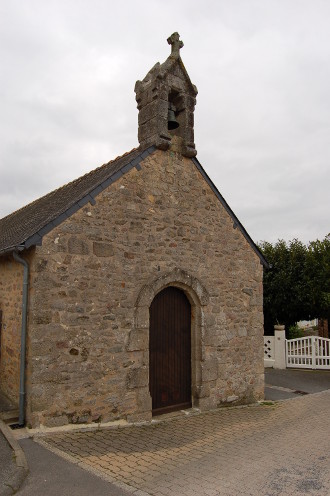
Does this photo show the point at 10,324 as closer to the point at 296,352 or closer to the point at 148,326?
the point at 148,326

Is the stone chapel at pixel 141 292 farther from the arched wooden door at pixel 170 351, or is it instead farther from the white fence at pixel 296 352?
the white fence at pixel 296 352

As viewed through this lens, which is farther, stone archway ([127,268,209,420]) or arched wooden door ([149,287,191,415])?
arched wooden door ([149,287,191,415])

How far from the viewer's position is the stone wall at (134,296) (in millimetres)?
A: 6656

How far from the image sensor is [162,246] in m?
8.34

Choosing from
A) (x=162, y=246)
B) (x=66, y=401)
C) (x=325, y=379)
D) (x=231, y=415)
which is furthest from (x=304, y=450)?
(x=325, y=379)

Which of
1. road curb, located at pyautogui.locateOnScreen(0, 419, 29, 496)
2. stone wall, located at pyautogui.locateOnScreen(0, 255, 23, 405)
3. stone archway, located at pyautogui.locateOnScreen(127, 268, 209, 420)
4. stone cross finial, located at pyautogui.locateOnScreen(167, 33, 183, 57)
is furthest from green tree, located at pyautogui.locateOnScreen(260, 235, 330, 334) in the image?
road curb, located at pyautogui.locateOnScreen(0, 419, 29, 496)

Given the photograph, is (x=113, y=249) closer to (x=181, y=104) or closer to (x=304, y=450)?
(x=181, y=104)

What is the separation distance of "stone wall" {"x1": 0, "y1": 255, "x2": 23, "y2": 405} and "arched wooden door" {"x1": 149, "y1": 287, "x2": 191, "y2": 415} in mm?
2542

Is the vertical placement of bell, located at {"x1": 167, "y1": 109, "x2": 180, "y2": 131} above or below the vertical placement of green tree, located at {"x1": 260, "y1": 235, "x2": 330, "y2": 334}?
above

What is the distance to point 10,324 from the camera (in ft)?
25.3

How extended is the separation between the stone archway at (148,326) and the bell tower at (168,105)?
112 inches

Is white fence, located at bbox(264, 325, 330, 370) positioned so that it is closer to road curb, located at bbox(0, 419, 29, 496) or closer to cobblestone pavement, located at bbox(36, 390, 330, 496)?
cobblestone pavement, located at bbox(36, 390, 330, 496)

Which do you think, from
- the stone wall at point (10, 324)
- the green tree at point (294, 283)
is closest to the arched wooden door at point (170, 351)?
the stone wall at point (10, 324)

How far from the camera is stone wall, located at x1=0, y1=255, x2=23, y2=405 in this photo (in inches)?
287
